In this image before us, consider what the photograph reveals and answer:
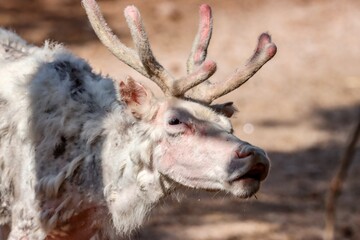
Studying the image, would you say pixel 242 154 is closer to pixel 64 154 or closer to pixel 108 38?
pixel 108 38

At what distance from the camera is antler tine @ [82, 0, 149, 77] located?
564 centimetres

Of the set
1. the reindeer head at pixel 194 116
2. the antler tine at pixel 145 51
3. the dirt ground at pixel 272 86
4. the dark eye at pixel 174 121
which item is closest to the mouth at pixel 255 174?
the reindeer head at pixel 194 116

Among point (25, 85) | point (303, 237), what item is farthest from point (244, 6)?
point (25, 85)

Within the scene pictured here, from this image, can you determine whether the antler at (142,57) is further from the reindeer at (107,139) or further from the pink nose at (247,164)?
the pink nose at (247,164)

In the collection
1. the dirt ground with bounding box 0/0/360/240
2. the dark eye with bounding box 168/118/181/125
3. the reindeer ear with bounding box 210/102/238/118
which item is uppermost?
the dark eye with bounding box 168/118/181/125

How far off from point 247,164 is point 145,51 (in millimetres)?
938

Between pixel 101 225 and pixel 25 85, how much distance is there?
984 mm

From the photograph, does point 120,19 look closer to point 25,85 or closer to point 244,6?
point 244,6

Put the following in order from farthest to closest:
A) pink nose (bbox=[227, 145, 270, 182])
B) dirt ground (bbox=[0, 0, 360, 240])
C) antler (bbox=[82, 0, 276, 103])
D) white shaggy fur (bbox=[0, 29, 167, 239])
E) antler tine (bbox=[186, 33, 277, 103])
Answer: dirt ground (bbox=[0, 0, 360, 240]), white shaggy fur (bbox=[0, 29, 167, 239]), antler tine (bbox=[186, 33, 277, 103]), antler (bbox=[82, 0, 276, 103]), pink nose (bbox=[227, 145, 270, 182])

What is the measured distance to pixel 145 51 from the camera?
5492mm

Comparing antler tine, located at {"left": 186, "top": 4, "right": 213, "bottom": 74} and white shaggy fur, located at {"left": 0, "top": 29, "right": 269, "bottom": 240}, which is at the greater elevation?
antler tine, located at {"left": 186, "top": 4, "right": 213, "bottom": 74}

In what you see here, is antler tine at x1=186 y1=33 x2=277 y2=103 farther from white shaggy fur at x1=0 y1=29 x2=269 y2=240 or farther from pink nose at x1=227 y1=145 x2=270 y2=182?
pink nose at x1=227 y1=145 x2=270 y2=182

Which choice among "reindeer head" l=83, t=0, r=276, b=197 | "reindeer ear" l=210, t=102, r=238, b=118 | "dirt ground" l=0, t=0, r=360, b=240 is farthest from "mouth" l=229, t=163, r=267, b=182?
"dirt ground" l=0, t=0, r=360, b=240

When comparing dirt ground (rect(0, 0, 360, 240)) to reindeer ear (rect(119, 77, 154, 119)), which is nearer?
reindeer ear (rect(119, 77, 154, 119))
